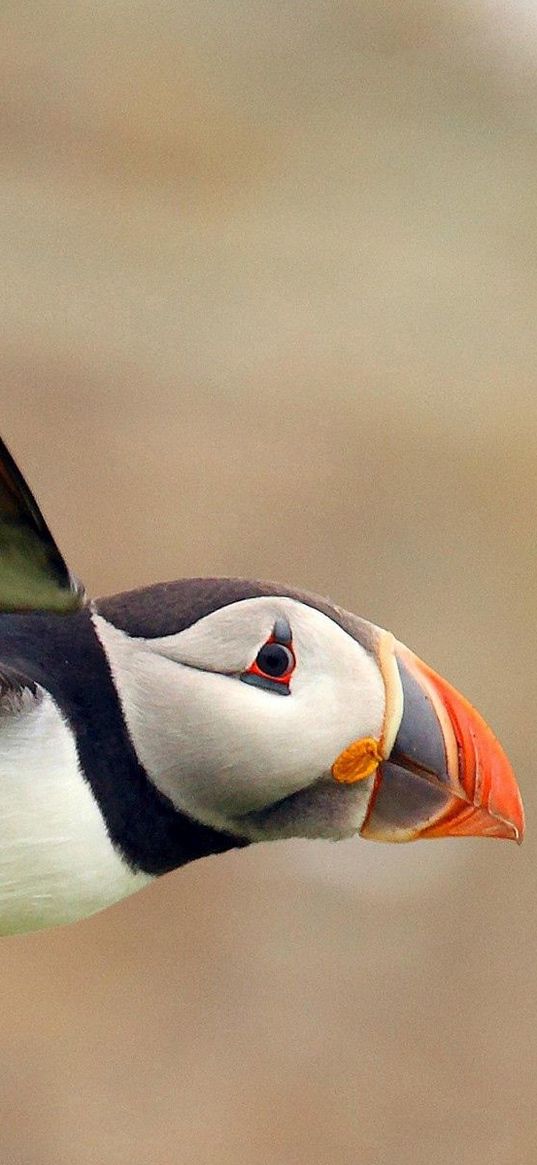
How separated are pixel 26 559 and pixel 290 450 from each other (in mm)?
3793

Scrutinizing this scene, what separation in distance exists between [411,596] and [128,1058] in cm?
166

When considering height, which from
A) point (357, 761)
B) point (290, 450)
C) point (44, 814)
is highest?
point (357, 761)

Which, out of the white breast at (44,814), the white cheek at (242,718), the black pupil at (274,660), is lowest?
the white breast at (44,814)

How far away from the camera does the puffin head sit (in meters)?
1.32

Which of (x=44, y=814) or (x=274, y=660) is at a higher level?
(x=274, y=660)

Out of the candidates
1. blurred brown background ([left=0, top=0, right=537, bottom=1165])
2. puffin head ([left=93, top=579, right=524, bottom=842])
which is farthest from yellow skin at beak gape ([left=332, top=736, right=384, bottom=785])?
blurred brown background ([left=0, top=0, right=537, bottom=1165])

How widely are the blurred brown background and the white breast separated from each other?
2.39 metres

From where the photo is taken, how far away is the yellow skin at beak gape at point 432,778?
136 centimetres

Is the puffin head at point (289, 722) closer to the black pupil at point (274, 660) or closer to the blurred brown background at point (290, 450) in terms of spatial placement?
the black pupil at point (274, 660)

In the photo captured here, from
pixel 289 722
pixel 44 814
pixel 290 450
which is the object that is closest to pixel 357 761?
pixel 289 722

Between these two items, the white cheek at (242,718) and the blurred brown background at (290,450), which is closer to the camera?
the white cheek at (242,718)

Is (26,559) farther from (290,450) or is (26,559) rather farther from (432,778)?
(290,450)

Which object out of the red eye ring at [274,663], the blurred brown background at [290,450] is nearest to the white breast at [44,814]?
the red eye ring at [274,663]

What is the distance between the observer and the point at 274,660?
52.2 inches
